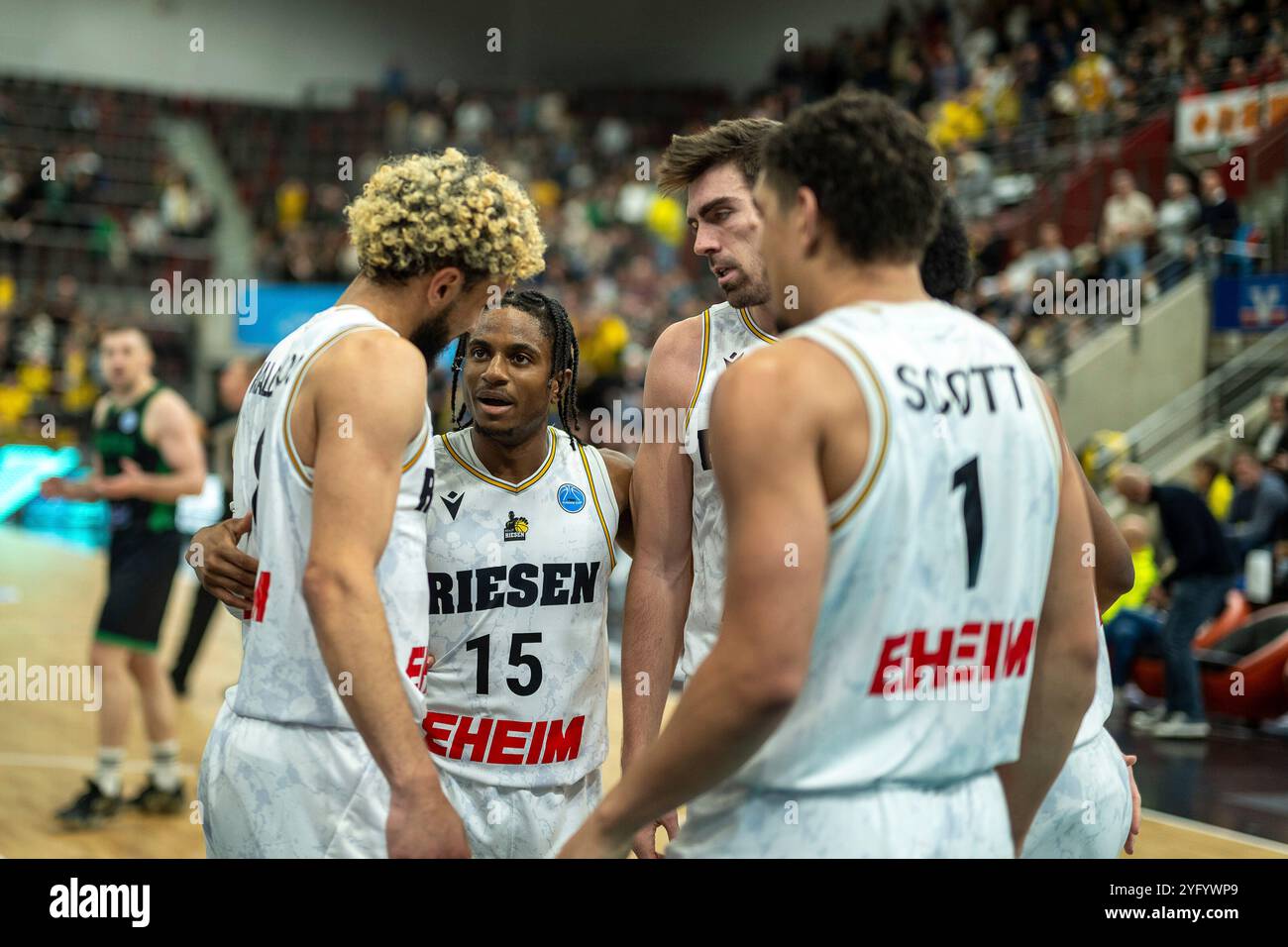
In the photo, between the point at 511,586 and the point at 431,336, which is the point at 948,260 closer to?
the point at 431,336

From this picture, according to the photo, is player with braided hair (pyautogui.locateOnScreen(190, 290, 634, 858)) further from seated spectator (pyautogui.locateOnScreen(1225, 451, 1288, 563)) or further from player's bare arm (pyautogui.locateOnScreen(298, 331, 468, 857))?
seated spectator (pyautogui.locateOnScreen(1225, 451, 1288, 563))

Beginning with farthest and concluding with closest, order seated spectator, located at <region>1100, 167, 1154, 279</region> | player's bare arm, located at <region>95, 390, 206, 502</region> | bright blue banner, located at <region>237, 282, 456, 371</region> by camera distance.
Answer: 1. bright blue banner, located at <region>237, 282, 456, 371</region>
2. seated spectator, located at <region>1100, 167, 1154, 279</region>
3. player's bare arm, located at <region>95, 390, 206, 502</region>

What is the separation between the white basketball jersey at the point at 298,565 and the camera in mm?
2320

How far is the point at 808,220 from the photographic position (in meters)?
1.86

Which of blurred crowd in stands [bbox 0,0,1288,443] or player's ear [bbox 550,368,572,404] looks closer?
player's ear [bbox 550,368,572,404]

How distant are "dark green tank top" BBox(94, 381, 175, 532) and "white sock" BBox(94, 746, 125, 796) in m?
0.99

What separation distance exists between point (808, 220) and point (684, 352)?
1.13 meters

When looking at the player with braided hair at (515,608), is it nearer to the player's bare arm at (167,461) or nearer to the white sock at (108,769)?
the white sock at (108,769)

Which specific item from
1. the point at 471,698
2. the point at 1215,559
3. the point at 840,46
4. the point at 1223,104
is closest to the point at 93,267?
the point at 840,46

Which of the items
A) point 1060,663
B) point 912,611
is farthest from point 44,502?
Result: point 912,611

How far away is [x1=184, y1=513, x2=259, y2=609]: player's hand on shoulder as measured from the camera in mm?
2471

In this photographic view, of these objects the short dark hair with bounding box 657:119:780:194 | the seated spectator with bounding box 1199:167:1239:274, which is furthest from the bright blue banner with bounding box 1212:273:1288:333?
the short dark hair with bounding box 657:119:780:194

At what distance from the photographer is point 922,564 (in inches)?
71.0
